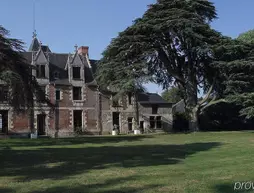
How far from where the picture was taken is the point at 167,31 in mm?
37250

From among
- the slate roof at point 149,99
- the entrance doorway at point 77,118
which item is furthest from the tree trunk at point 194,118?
the entrance doorway at point 77,118

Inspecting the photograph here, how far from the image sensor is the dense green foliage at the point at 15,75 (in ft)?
60.1

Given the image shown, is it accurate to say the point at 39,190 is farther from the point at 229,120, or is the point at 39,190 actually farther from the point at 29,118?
the point at 229,120

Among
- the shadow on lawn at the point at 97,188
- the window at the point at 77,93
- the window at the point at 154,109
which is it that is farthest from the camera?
the window at the point at 154,109

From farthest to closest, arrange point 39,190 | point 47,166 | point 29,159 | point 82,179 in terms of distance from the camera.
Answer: point 29,159
point 47,166
point 82,179
point 39,190

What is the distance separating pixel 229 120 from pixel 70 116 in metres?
21.4

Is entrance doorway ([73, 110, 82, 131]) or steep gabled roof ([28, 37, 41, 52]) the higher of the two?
steep gabled roof ([28, 37, 41, 52])

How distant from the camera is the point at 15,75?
746 inches

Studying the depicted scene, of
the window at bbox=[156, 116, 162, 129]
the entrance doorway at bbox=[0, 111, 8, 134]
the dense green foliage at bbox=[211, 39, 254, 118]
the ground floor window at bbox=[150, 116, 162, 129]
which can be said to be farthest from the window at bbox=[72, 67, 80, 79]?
the dense green foliage at bbox=[211, 39, 254, 118]

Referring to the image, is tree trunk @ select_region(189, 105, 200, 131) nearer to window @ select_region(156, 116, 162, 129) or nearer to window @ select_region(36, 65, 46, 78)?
window @ select_region(156, 116, 162, 129)

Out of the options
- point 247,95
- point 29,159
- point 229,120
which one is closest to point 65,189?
point 29,159

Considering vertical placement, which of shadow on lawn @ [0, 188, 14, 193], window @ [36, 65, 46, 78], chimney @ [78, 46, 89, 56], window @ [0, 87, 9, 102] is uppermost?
chimney @ [78, 46, 89, 56]

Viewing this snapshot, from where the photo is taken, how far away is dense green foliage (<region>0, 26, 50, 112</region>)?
18.3 metres

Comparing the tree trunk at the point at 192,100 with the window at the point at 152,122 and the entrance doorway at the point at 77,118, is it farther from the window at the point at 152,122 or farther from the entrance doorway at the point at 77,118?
the entrance doorway at the point at 77,118
